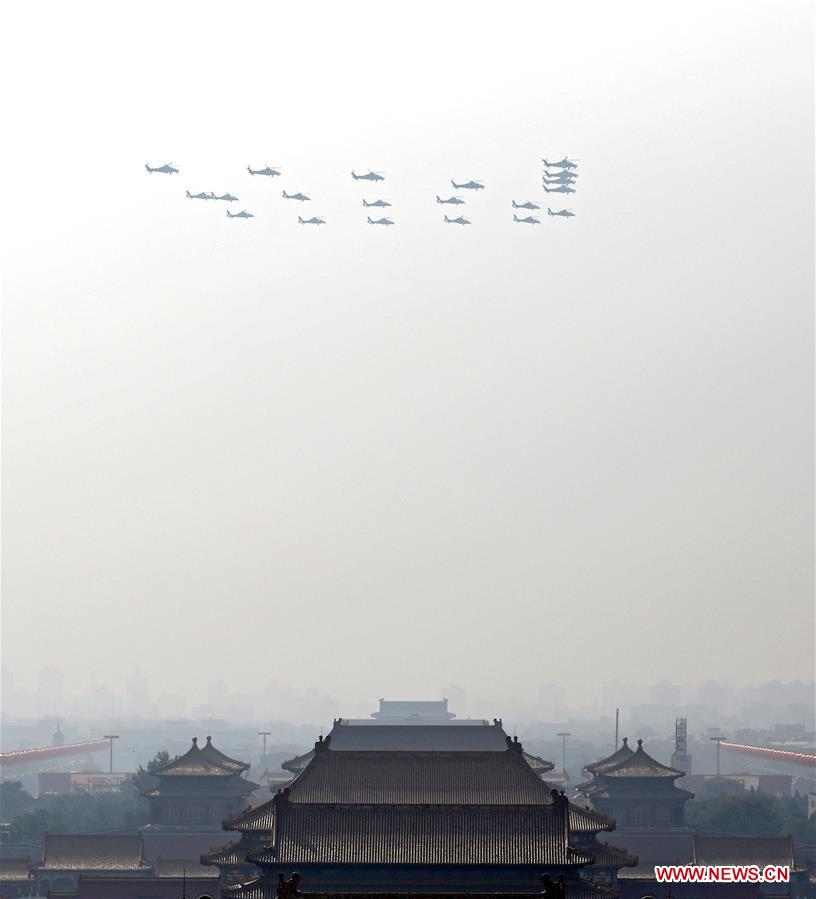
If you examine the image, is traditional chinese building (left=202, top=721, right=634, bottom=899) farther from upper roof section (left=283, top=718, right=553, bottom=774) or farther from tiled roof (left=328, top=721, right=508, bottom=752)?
tiled roof (left=328, top=721, right=508, bottom=752)

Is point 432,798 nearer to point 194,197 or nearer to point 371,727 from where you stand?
point 371,727

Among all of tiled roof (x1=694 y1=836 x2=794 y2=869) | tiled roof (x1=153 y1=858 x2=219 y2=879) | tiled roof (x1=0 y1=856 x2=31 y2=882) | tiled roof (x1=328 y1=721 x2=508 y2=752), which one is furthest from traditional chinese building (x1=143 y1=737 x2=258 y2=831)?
tiled roof (x1=694 y1=836 x2=794 y2=869)

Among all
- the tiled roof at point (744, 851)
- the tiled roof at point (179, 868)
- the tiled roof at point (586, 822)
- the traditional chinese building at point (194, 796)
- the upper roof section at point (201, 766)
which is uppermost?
the tiled roof at point (586, 822)

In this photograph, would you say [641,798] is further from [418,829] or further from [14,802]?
[14,802]

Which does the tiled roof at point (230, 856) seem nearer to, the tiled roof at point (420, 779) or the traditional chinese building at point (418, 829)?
the traditional chinese building at point (418, 829)

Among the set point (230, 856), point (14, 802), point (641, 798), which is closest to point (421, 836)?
point (230, 856)

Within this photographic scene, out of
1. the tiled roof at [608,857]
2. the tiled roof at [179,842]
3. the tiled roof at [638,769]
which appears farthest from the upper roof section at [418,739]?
the tiled roof at [608,857]
